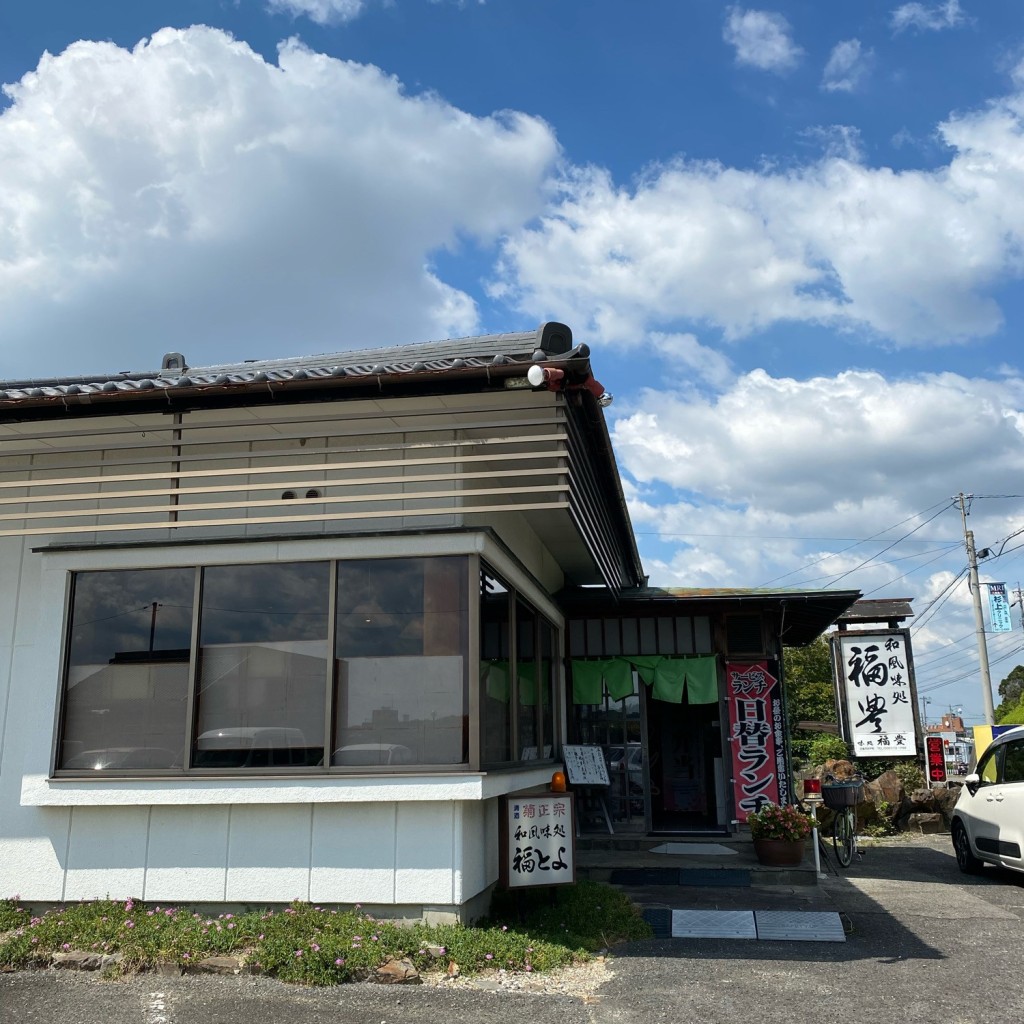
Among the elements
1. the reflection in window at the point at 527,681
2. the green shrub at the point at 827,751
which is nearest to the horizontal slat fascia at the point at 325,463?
the reflection in window at the point at 527,681

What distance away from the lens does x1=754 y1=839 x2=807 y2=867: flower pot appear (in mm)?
10328

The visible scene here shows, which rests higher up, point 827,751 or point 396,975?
point 827,751

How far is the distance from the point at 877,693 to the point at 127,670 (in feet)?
35.5

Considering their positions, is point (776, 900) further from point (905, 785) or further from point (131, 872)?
point (905, 785)

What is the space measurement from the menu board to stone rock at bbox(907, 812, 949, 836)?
696 centimetres

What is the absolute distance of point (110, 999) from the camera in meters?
5.80

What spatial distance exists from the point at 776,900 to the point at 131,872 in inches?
236

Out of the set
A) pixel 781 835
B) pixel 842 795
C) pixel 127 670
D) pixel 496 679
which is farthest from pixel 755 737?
pixel 127 670

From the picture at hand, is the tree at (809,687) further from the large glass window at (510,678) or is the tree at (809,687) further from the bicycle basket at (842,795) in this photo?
the large glass window at (510,678)

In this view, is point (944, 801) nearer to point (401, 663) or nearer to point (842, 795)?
point (842, 795)

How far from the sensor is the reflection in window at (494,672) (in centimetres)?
730

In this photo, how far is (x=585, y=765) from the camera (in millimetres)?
12031

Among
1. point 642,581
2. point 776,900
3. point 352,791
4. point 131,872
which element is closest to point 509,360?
point 352,791

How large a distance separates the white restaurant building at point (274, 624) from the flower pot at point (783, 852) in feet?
12.8
